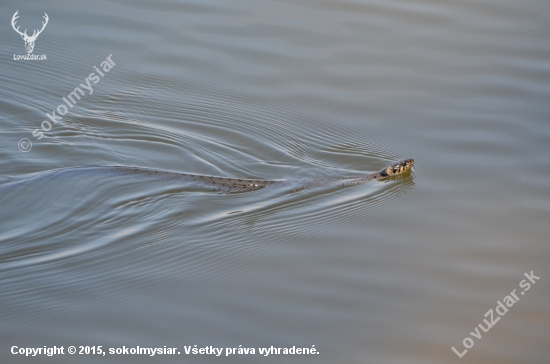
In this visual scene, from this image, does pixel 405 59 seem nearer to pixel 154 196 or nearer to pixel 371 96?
pixel 371 96

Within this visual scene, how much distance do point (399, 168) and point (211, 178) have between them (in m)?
2.05

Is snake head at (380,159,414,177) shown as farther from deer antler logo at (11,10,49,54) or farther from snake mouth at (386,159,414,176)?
deer antler logo at (11,10,49,54)

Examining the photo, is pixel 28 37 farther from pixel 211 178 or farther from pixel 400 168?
pixel 400 168

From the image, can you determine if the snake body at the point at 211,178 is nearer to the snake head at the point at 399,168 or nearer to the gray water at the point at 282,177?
the snake head at the point at 399,168

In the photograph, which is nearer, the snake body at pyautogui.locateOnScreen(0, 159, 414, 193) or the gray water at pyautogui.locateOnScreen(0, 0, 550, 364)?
the gray water at pyautogui.locateOnScreen(0, 0, 550, 364)

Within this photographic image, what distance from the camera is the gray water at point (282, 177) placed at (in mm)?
4188

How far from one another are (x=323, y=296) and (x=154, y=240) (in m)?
1.68

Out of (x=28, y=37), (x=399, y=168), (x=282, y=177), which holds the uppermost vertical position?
(x=28, y=37)

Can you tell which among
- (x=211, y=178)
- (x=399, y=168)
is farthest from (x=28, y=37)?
(x=399, y=168)

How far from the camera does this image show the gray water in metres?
4.19

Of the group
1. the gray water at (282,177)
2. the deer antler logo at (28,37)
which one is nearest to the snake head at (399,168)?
the gray water at (282,177)

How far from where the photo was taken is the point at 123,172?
6.42m

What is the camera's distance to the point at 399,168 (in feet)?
21.0

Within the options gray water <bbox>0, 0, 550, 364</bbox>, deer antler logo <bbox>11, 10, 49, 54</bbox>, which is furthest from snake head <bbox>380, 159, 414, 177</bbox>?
deer antler logo <bbox>11, 10, 49, 54</bbox>
